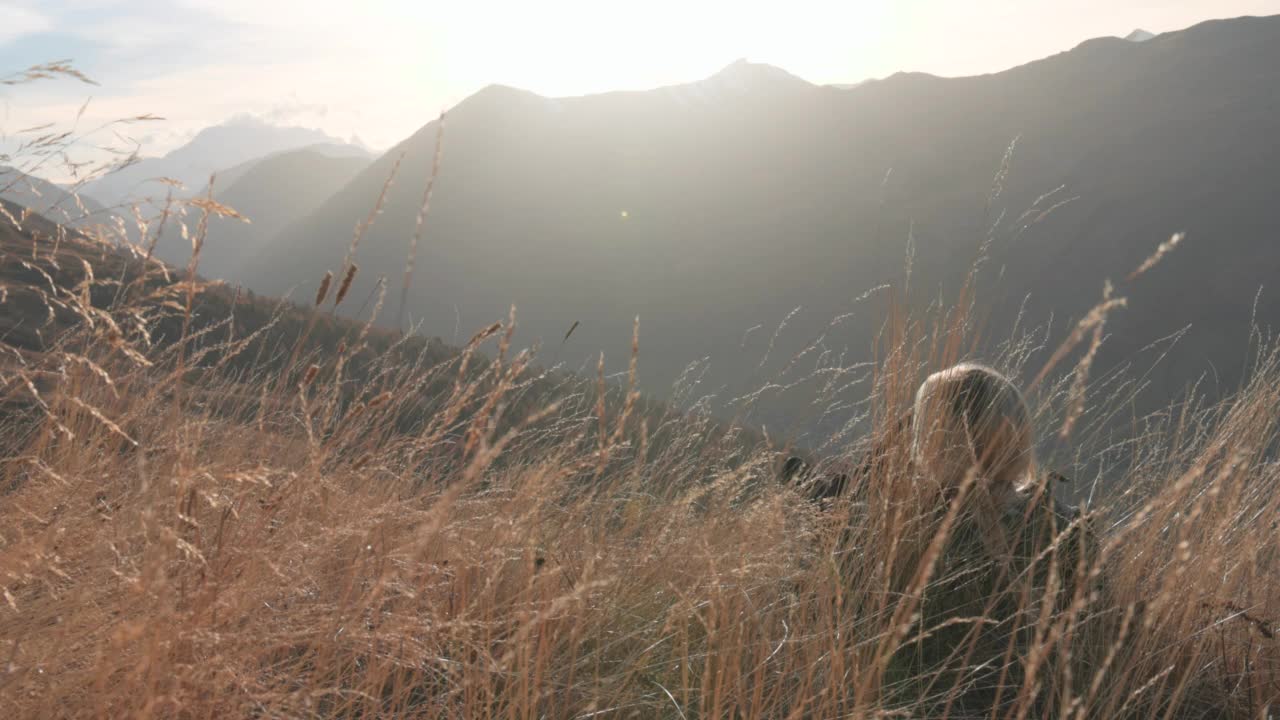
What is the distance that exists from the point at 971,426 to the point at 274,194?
130 metres

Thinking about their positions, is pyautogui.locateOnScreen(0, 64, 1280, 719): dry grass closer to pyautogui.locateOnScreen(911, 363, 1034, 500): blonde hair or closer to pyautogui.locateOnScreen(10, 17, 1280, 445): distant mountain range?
pyautogui.locateOnScreen(911, 363, 1034, 500): blonde hair

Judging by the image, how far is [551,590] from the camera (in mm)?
1582

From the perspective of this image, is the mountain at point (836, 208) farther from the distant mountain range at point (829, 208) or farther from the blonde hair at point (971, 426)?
the blonde hair at point (971, 426)

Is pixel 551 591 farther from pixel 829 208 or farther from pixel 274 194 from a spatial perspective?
pixel 274 194

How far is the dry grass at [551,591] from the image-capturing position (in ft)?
3.48

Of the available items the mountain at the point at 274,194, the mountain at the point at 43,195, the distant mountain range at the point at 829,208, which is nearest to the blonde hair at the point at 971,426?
the mountain at the point at 43,195

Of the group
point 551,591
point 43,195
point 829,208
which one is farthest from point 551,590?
point 829,208

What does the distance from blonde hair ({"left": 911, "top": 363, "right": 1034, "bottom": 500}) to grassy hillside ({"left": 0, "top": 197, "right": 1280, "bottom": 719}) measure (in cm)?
7

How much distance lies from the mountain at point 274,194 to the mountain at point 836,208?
42075mm

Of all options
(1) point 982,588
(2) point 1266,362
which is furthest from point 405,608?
(2) point 1266,362

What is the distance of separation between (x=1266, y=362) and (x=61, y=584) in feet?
10.1

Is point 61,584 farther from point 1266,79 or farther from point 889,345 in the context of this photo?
point 1266,79

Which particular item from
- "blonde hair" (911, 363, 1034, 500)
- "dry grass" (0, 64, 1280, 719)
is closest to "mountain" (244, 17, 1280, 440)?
"blonde hair" (911, 363, 1034, 500)

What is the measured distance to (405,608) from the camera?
152cm
